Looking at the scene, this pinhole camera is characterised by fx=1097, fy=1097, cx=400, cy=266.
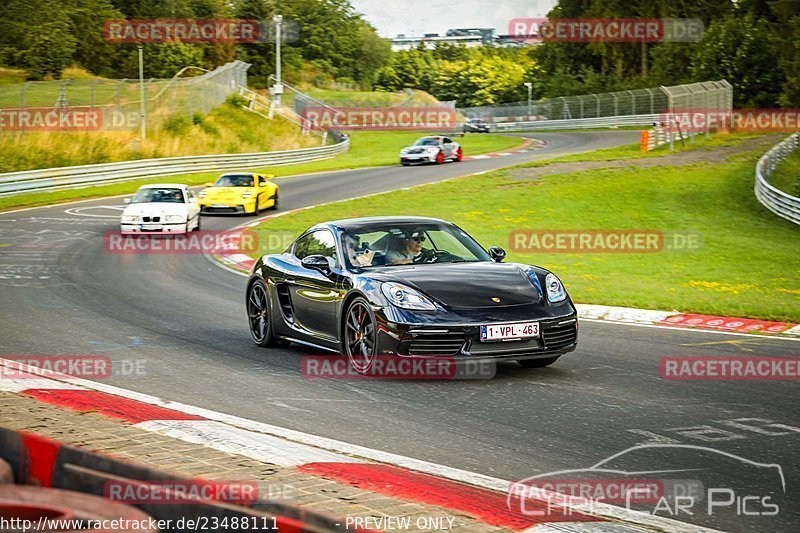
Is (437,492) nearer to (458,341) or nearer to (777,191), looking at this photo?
(458,341)

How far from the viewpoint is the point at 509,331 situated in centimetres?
896

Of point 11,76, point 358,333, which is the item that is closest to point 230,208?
point 358,333

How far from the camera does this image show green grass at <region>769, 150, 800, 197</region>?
33.5 meters

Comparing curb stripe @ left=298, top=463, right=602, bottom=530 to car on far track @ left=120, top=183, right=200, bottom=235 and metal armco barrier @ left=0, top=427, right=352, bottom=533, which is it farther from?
car on far track @ left=120, top=183, right=200, bottom=235

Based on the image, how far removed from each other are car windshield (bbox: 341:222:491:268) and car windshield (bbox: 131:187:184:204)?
15.9m

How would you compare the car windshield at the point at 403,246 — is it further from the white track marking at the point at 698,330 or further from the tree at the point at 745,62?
the tree at the point at 745,62

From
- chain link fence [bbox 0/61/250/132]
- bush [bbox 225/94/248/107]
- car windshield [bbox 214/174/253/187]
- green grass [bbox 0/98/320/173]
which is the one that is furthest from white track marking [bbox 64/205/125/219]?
bush [bbox 225/94/248/107]

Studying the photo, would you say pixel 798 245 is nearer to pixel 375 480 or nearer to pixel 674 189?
pixel 674 189

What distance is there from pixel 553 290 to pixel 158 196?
1757 centimetres

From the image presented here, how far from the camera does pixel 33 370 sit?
9648mm

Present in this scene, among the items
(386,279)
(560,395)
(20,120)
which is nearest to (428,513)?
(560,395)

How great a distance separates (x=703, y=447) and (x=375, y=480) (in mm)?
2114

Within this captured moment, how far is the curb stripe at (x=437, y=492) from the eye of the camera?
5234 millimetres

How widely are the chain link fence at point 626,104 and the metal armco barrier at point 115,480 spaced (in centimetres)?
4710
